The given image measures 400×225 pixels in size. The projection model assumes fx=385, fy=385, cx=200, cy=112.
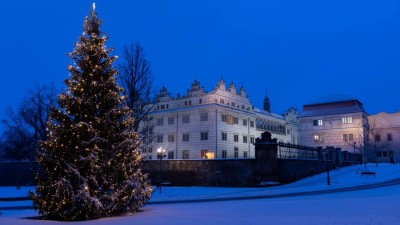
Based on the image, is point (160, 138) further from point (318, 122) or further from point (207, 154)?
point (318, 122)

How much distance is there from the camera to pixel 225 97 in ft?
211

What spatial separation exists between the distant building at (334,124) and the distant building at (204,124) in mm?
16063

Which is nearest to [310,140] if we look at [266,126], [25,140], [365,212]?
[266,126]

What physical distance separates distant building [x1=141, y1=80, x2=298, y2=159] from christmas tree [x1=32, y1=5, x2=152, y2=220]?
39538mm

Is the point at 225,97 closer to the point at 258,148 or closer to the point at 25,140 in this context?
the point at 258,148

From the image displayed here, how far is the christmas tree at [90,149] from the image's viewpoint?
655 inches

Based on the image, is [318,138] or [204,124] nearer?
[204,124]

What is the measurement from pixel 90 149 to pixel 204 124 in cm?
4433

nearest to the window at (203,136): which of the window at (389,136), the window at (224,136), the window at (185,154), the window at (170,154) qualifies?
the window at (224,136)

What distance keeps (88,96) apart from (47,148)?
2.98 metres

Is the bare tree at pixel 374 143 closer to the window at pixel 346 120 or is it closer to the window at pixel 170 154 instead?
the window at pixel 346 120

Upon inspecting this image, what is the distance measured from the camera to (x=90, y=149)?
17344mm

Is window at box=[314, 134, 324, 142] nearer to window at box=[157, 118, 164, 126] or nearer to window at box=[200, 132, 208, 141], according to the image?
window at box=[200, 132, 208, 141]

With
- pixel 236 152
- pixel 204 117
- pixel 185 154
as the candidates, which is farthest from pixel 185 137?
pixel 236 152
